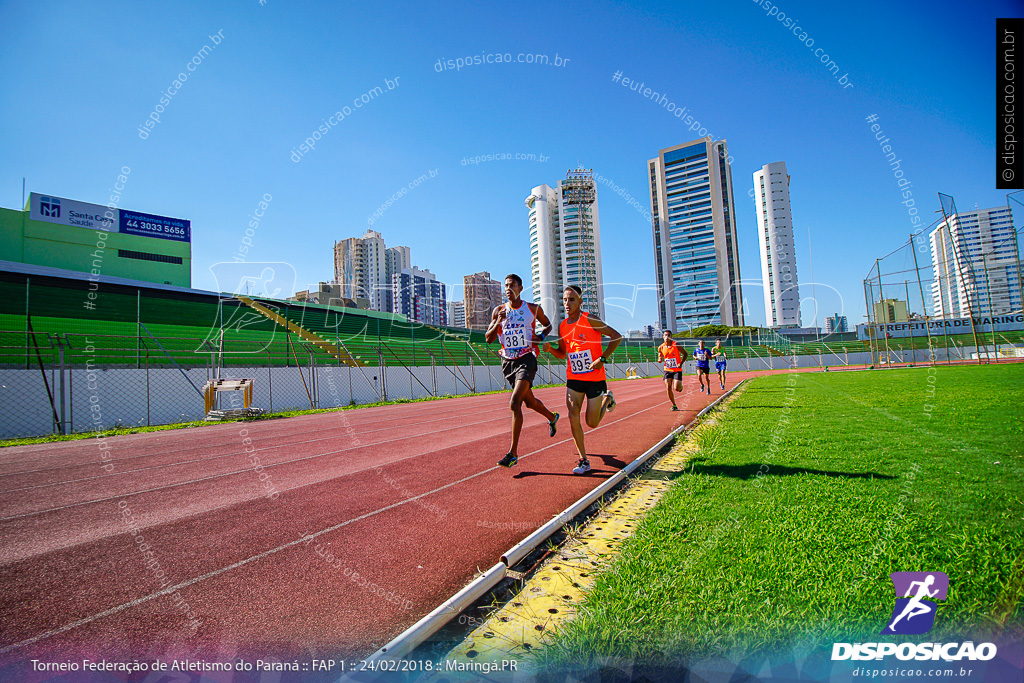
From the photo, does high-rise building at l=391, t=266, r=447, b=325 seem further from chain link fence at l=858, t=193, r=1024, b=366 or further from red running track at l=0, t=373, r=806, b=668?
red running track at l=0, t=373, r=806, b=668

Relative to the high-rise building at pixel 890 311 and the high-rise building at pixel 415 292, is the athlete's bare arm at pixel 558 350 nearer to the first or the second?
the high-rise building at pixel 890 311

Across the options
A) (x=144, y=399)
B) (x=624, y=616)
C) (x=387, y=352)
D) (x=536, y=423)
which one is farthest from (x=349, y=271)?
(x=624, y=616)

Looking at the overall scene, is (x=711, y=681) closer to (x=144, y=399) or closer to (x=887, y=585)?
(x=887, y=585)

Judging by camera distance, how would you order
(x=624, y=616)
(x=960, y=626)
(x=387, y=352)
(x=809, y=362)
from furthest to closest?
(x=809, y=362), (x=387, y=352), (x=624, y=616), (x=960, y=626)

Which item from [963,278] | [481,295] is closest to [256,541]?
[963,278]

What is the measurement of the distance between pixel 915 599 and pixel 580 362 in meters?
3.54

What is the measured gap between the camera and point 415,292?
400ft

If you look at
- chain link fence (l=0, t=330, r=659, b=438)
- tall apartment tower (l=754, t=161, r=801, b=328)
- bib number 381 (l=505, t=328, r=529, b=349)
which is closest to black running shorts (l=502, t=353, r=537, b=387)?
bib number 381 (l=505, t=328, r=529, b=349)

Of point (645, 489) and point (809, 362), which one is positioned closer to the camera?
point (645, 489)

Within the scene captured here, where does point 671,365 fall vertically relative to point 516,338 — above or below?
below

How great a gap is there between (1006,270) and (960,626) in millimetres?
30453

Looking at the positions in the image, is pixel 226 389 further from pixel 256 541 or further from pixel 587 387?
pixel 587 387

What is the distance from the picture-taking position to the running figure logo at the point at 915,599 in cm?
200

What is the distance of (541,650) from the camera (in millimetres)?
1984
